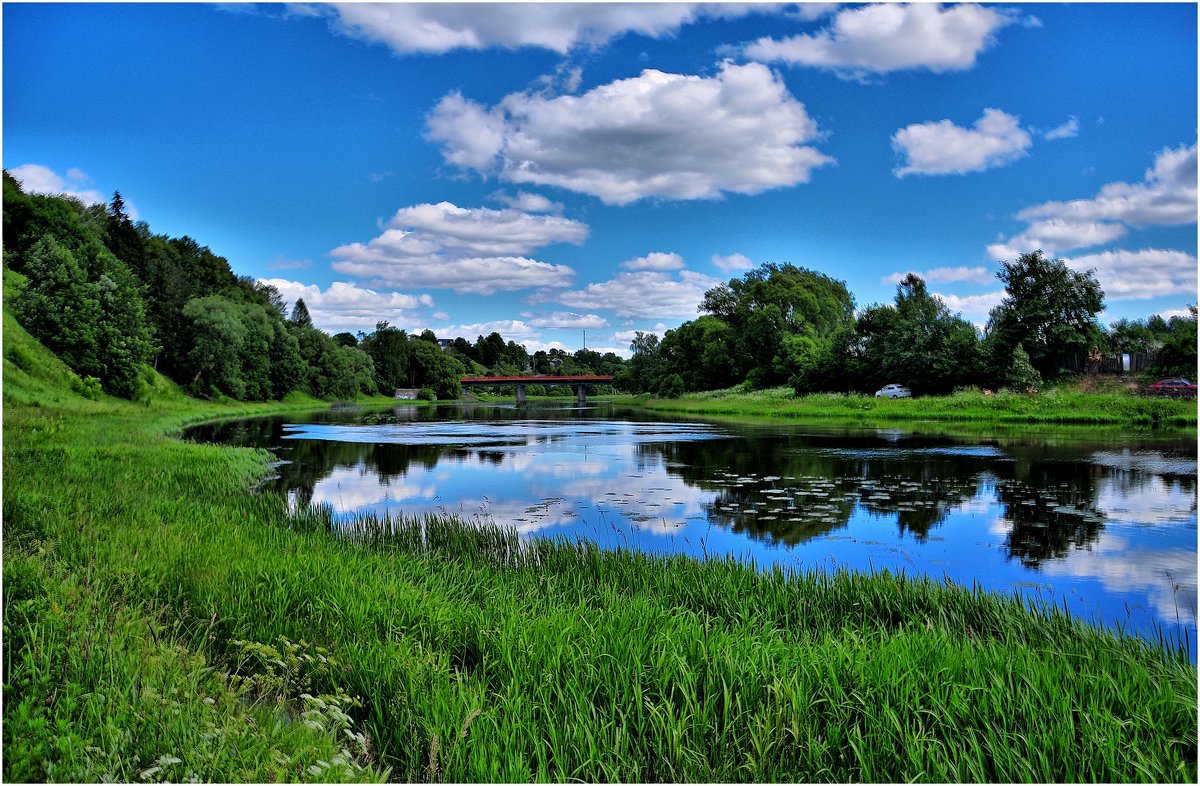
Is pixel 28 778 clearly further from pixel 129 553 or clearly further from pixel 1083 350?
pixel 1083 350

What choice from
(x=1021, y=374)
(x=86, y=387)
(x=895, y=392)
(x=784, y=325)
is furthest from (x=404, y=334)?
(x=1021, y=374)

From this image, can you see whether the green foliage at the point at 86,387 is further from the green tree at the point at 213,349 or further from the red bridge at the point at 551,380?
the red bridge at the point at 551,380

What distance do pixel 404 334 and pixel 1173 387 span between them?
10380 cm

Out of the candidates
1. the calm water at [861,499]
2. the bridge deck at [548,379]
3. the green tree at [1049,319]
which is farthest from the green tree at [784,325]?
the calm water at [861,499]

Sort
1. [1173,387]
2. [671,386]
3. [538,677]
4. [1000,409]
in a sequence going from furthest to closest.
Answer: [671,386]
[1000,409]
[1173,387]
[538,677]

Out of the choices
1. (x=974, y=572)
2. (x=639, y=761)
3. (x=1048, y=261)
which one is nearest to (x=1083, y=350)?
(x=1048, y=261)

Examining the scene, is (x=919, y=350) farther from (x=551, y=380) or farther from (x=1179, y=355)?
(x=551, y=380)

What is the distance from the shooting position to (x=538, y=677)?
553 cm

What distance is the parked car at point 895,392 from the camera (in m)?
53.7

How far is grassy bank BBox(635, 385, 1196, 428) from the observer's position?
36.8 metres

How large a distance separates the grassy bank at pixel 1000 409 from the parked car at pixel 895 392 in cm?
284

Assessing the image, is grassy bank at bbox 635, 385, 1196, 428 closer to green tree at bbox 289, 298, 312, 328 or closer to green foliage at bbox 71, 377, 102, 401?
green foliage at bbox 71, 377, 102, 401

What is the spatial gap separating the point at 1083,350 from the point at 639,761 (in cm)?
5415

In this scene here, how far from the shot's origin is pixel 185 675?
4.98 metres
